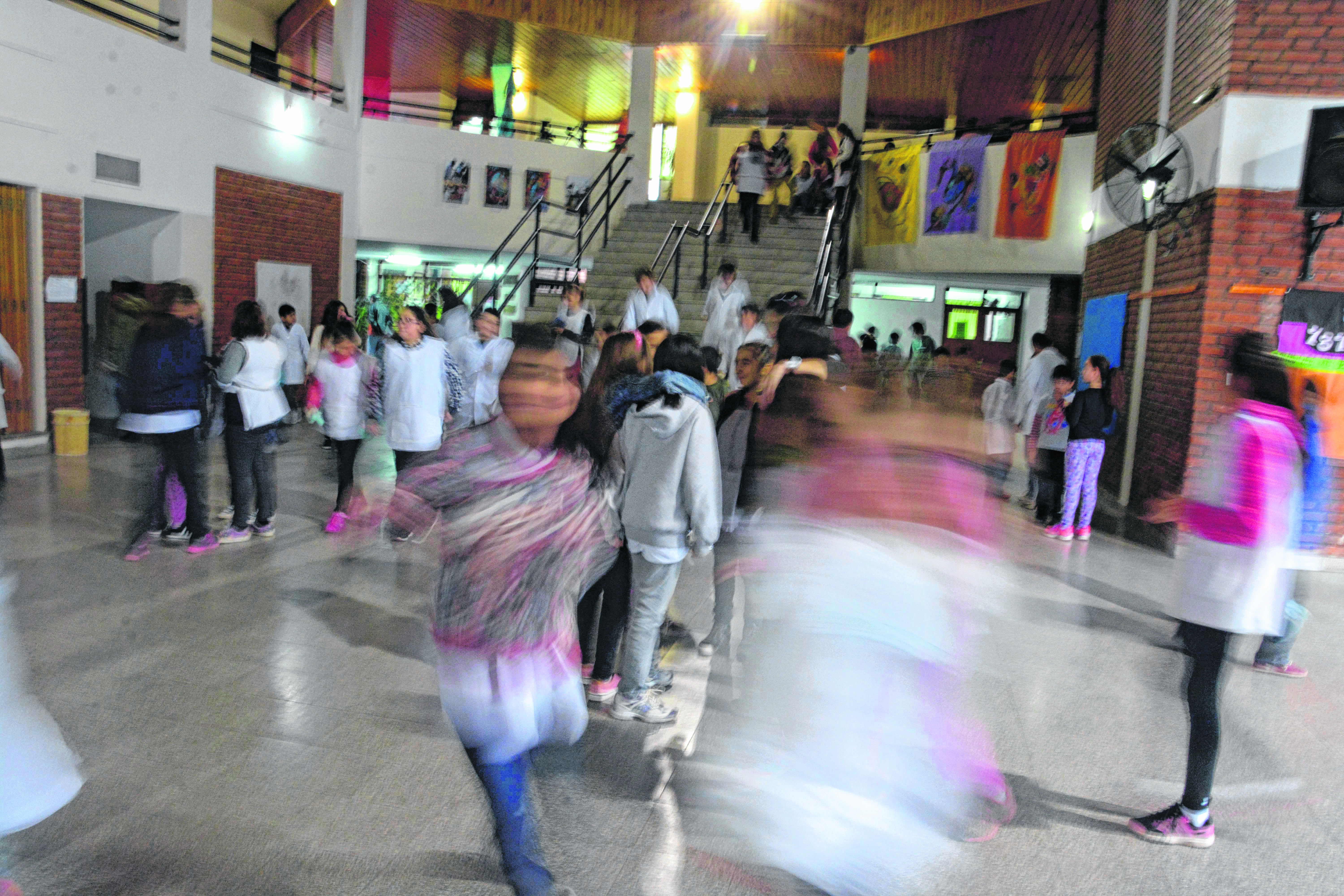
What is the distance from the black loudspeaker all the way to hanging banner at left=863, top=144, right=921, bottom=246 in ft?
26.8

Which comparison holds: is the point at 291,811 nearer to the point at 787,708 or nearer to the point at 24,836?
the point at 24,836

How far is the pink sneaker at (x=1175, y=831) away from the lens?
3.23 metres

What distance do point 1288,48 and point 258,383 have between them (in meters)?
7.49

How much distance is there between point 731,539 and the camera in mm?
4398

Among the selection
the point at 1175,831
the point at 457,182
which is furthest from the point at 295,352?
the point at 1175,831

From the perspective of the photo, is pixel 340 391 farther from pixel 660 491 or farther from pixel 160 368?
pixel 660 491

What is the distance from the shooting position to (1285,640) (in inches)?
193

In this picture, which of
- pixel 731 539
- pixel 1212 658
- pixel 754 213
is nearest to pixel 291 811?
pixel 731 539

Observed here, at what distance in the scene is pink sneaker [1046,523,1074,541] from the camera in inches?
313

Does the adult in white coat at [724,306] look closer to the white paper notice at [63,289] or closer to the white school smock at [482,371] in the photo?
the white school smock at [482,371]

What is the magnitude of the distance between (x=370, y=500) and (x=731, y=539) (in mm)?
2147

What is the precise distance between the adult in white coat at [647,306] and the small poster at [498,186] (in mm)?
8027

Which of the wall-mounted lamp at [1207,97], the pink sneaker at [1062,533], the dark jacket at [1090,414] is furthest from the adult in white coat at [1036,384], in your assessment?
the wall-mounted lamp at [1207,97]

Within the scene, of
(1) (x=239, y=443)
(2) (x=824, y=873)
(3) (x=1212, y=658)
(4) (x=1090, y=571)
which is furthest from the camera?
(4) (x=1090, y=571)
